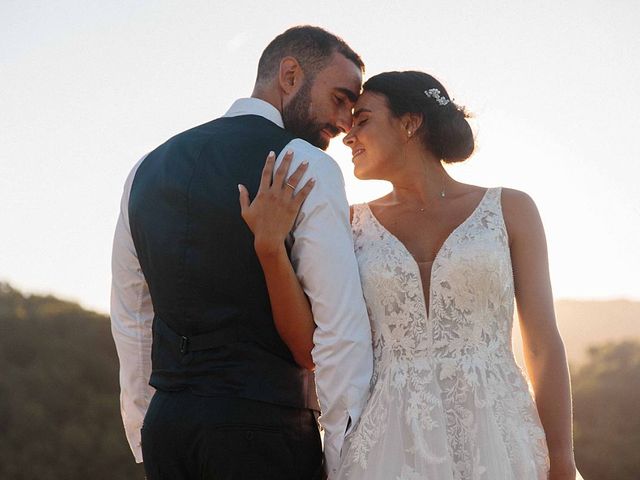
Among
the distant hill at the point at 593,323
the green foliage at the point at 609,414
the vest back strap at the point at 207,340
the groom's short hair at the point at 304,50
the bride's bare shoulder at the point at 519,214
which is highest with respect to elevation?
the groom's short hair at the point at 304,50

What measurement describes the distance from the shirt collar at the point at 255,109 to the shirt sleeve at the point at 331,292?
24 centimetres

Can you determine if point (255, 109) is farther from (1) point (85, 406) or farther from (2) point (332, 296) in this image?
(1) point (85, 406)

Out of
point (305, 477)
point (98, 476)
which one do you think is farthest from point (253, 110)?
point (98, 476)

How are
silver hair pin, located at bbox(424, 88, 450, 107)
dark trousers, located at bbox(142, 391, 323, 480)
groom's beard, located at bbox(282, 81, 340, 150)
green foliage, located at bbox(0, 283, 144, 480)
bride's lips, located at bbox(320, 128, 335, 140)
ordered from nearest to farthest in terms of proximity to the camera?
dark trousers, located at bbox(142, 391, 323, 480) < groom's beard, located at bbox(282, 81, 340, 150) < bride's lips, located at bbox(320, 128, 335, 140) < silver hair pin, located at bbox(424, 88, 450, 107) < green foliage, located at bbox(0, 283, 144, 480)

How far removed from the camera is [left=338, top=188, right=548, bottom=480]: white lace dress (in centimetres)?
273

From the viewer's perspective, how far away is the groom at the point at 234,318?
2.45 m

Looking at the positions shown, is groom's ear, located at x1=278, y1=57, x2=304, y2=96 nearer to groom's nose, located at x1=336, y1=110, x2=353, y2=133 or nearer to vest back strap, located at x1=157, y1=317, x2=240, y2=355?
groom's nose, located at x1=336, y1=110, x2=353, y2=133

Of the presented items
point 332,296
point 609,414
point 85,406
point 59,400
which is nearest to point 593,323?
point 609,414

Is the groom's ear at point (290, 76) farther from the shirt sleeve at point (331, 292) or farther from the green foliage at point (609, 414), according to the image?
the green foliage at point (609, 414)

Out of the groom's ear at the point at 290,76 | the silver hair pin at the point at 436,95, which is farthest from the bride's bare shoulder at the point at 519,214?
the groom's ear at the point at 290,76

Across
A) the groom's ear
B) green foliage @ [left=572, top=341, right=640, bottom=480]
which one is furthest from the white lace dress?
green foliage @ [left=572, top=341, right=640, bottom=480]

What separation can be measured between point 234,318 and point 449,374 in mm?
795

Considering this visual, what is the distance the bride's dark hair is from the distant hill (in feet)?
19.4

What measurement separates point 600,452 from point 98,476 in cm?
458
